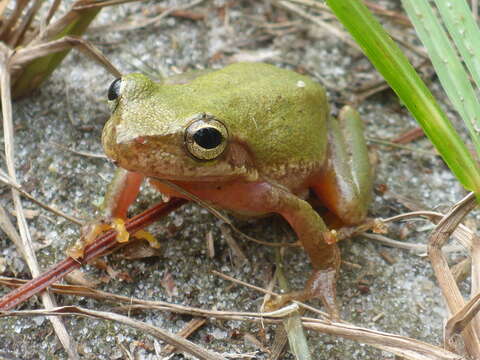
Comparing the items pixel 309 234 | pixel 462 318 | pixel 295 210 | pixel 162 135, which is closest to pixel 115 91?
pixel 162 135

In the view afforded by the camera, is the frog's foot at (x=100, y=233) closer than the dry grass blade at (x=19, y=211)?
No

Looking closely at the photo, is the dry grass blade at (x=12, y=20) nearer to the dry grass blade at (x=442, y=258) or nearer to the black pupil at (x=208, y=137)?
the black pupil at (x=208, y=137)

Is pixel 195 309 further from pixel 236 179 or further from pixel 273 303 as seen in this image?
pixel 236 179

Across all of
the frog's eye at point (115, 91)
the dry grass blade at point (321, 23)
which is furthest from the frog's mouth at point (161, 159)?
the dry grass blade at point (321, 23)

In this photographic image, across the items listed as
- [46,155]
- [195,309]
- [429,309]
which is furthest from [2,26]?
[429,309]

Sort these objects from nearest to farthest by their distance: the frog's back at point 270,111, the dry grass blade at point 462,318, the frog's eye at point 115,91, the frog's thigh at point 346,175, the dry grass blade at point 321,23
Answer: the dry grass blade at point 462,318 < the frog's eye at point 115,91 < the frog's back at point 270,111 < the frog's thigh at point 346,175 < the dry grass blade at point 321,23

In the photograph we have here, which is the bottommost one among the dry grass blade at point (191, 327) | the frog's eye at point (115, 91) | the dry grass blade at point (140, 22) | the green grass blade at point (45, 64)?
the dry grass blade at point (191, 327)

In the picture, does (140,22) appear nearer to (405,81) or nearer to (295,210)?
(295,210)
